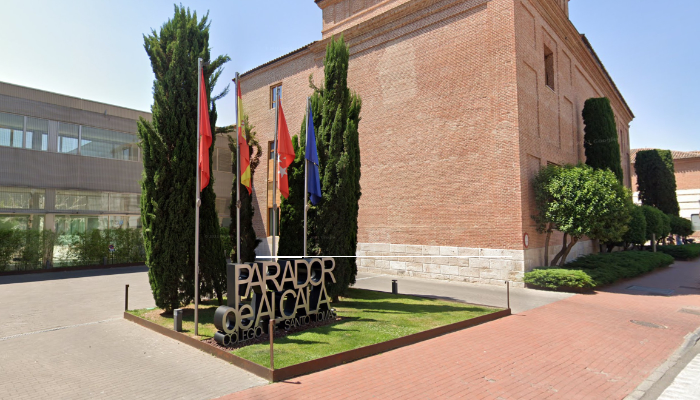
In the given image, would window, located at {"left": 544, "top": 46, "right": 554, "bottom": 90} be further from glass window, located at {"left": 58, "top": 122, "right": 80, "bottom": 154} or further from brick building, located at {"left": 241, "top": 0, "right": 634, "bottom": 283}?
glass window, located at {"left": 58, "top": 122, "right": 80, "bottom": 154}

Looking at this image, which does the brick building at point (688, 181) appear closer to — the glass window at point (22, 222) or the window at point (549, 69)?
the window at point (549, 69)

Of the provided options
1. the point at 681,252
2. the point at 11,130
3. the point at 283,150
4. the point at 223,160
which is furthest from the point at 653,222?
the point at 11,130

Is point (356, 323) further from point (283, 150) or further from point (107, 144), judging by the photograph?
point (107, 144)

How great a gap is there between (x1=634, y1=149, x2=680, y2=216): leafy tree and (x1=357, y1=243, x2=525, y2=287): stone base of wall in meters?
30.8

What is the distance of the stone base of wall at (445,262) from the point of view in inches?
596

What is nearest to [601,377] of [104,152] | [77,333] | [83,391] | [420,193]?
[83,391]

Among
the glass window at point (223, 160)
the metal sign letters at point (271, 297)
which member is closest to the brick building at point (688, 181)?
the glass window at point (223, 160)

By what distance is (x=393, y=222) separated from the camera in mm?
18984

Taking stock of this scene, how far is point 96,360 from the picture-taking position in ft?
21.9

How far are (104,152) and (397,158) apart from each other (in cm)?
1905

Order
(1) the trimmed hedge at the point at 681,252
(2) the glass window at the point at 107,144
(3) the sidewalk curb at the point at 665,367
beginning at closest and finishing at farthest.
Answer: (3) the sidewalk curb at the point at 665,367 < (2) the glass window at the point at 107,144 < (1) the trimmed hedge at the point at 681,252

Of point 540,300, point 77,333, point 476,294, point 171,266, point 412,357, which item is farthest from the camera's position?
point 476,294

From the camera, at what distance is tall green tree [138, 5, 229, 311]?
30.5 feet

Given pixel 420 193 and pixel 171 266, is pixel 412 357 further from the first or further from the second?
pixel 420 193
